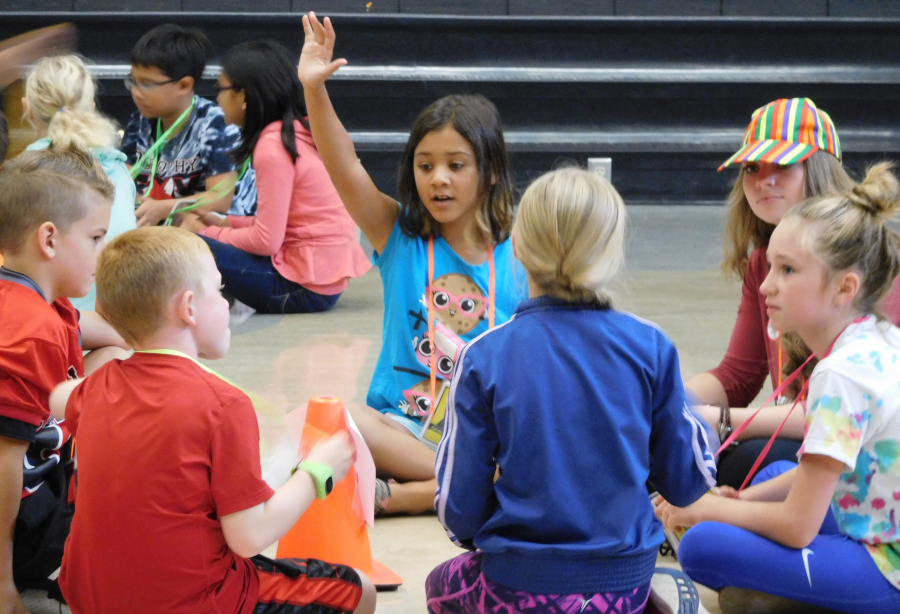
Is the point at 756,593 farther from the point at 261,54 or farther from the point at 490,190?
the point at 261,54

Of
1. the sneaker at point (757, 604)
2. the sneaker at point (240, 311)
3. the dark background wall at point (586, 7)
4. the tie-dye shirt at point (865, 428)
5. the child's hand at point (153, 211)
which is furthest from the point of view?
the dark background wall at point (586, 7)

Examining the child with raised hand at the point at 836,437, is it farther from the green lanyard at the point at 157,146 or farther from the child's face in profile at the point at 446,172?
the green lanyard at the point at 157,146

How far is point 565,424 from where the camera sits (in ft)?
4.08

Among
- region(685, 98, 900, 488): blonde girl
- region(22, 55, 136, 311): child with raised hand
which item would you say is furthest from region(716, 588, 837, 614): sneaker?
region(22, 55, 136, 311): child with raised hand

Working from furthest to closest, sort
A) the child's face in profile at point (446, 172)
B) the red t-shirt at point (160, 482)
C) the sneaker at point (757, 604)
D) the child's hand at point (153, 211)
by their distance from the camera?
1. the child's hand at point (153, 211)
2. the child's face in profile at point (446, 172)
3. the sneaker at point (757, 604)
4. the red t-shirt at point (160, 482)

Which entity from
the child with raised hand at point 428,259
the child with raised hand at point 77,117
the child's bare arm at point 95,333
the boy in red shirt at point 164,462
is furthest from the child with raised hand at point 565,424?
the child with raised hand at point 77,117

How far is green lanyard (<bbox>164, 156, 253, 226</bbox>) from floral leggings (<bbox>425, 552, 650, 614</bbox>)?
276 cm

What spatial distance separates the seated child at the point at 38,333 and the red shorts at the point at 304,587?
→ 45 cm

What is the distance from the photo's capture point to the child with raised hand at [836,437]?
4.53 ft

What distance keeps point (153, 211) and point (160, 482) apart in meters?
2.77

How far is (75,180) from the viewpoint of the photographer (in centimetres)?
163

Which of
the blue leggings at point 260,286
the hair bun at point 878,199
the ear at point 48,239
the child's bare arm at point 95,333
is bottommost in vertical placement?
the blue leggings at point 260,286

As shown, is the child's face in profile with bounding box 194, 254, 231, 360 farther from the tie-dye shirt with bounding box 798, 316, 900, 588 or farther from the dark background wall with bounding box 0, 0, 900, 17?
the dark background wall with bounding box 0, 0, 900, 17

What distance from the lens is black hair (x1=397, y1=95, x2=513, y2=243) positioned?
6.89 ft
